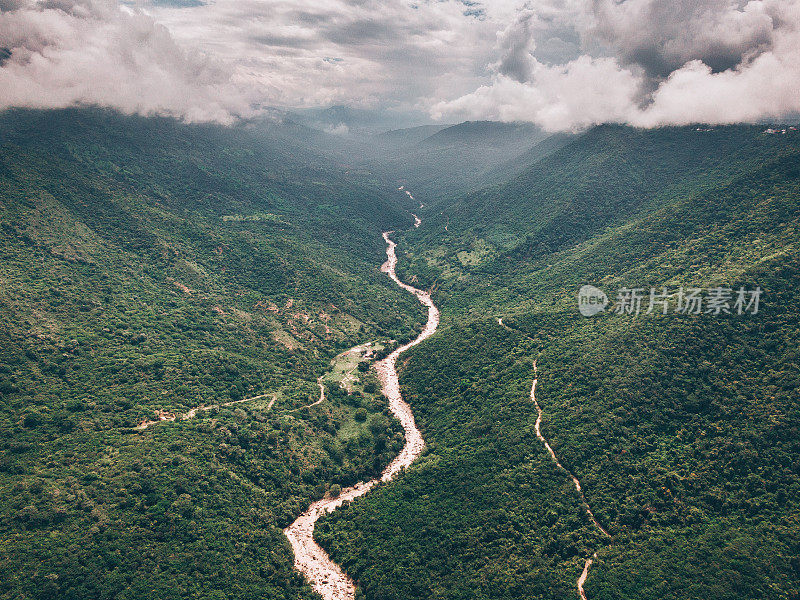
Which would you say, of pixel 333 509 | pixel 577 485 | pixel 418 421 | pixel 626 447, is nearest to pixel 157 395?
pixel 333 509

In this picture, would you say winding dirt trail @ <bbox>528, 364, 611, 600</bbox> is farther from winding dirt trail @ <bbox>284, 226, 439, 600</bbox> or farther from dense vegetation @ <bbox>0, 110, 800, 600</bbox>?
winding dirt trail @ <bbox>284, 226, 439, 600</bbox>

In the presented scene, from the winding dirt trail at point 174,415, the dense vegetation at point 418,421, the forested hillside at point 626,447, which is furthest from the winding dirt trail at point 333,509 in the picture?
the winding dirt trail at point 174,415

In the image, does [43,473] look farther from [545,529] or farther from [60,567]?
[545,529]

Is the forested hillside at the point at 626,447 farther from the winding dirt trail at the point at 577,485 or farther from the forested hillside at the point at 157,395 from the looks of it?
the forested hillside at the point at 157,395

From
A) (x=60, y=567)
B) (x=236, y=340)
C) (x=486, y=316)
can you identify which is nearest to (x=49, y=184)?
(x=236, y=340)

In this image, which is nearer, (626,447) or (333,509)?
(626,447)

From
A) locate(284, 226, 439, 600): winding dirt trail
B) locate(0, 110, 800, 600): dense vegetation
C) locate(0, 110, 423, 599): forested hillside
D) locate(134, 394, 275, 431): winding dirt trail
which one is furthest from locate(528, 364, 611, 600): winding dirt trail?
locate(134, 394, 275, 431): winding dirt trail

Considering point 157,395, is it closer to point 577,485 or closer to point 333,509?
point 333,509
